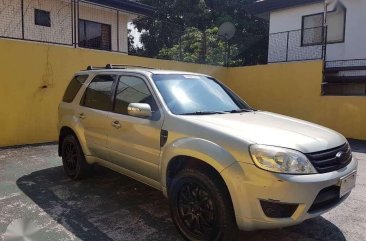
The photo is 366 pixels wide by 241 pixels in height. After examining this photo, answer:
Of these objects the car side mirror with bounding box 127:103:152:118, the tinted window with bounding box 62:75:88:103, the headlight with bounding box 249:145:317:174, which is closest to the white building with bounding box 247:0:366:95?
the tinted window with bounding box 62:75:88:103

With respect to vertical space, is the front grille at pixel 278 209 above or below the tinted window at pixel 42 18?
below

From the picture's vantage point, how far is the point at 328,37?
560 inches

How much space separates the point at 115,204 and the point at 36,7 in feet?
35.9

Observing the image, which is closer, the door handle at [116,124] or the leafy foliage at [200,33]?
the door handle at [116,124]

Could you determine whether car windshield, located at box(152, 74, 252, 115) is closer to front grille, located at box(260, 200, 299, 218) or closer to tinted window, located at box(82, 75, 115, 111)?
tinted window, located at box(82, 75, 115, 111)

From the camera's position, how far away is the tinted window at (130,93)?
13.4 ft

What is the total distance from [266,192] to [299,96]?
9721 millimetres

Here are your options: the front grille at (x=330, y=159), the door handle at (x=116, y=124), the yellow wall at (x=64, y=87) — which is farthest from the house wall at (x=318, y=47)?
the door handle at (x=116, y=124)

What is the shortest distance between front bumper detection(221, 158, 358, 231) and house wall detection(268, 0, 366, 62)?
1202cm

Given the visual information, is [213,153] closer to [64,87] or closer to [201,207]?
[201,207]

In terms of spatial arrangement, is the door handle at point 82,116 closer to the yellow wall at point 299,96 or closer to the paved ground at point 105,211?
the paved ground at point 105,211

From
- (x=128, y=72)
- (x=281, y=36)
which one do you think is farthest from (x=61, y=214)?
(x=281, y=36)

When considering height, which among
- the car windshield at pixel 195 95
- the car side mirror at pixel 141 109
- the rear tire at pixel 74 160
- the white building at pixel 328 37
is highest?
the white building at pixel 328 37

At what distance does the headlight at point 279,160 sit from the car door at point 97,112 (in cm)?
231
